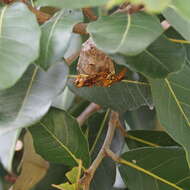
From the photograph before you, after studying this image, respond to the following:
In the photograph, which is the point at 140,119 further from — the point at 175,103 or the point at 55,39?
the point at 55,39

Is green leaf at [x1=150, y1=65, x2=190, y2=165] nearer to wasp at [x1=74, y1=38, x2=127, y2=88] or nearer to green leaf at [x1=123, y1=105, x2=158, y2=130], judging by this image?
wasp at [x1=74, y1=38, x2=127, y2=88]

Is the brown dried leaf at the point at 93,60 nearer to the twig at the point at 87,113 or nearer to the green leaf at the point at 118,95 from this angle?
the green leaf at the point at 118,95

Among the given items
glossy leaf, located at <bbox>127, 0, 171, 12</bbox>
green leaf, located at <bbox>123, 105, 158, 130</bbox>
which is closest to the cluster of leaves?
glossy leaf, located at <bbox>127, 0, 171, 12</bbox>

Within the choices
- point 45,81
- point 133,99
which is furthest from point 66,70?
point 133,99

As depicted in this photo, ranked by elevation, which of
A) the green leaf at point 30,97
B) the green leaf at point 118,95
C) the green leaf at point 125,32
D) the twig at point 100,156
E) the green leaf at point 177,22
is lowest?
the twig at point 100,156

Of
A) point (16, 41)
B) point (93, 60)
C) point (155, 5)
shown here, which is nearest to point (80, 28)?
point (93, 60)

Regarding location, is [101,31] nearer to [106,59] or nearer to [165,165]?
[106,59]

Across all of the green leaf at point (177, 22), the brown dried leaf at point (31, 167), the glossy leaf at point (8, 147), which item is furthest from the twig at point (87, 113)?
the green leaf at point (177, 22)
